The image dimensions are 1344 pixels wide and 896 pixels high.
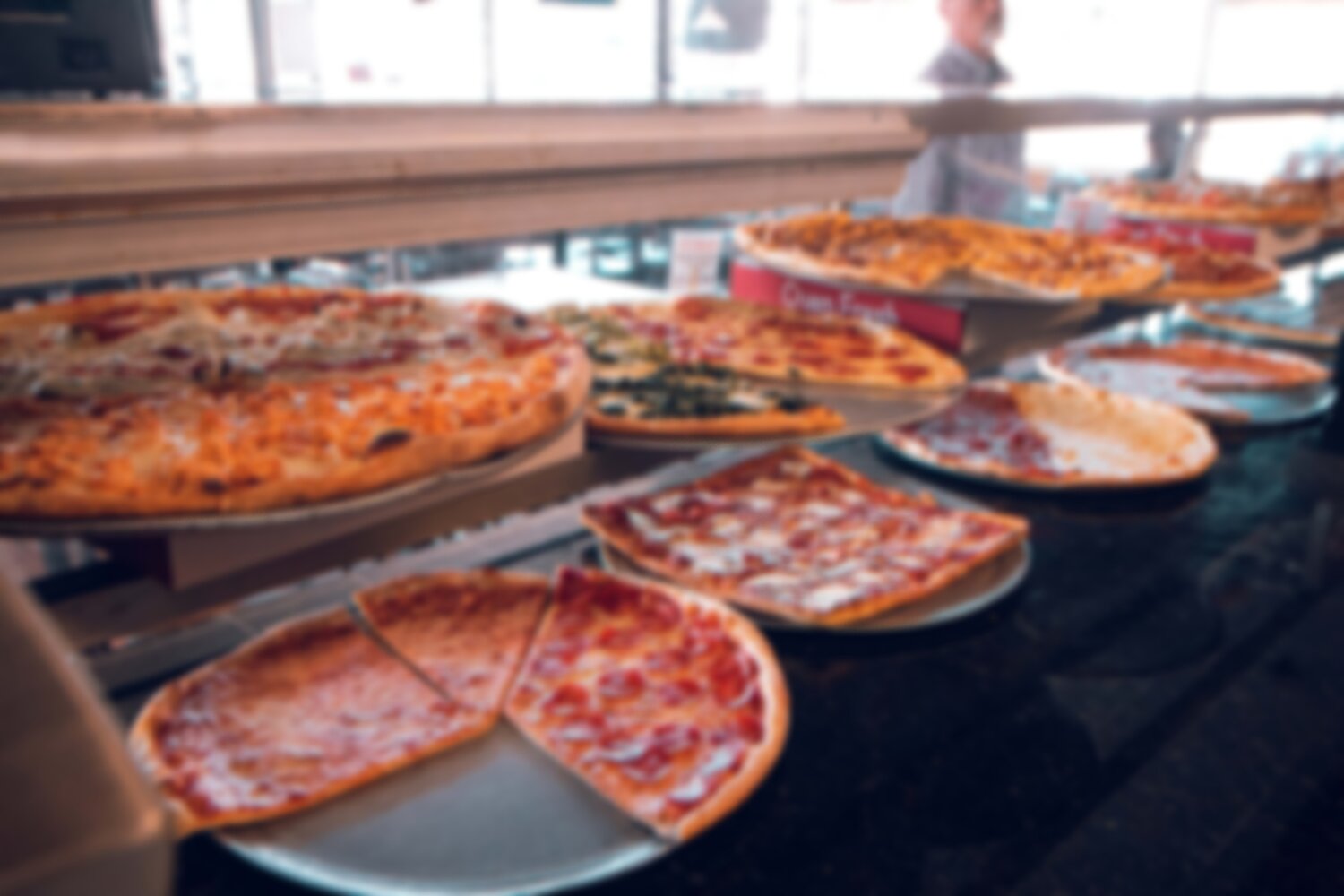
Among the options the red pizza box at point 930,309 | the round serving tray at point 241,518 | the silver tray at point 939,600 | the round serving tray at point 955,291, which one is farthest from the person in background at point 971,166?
the round serving tray at point 241,518

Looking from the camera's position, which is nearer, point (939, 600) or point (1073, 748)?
point (1073, 748)

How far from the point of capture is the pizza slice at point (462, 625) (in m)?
1.69

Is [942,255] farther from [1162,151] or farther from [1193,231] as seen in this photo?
[1162,151]

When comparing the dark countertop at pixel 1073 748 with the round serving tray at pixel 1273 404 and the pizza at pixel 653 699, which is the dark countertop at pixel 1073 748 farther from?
the round serving tray at pixel 1273 404

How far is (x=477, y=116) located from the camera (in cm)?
137

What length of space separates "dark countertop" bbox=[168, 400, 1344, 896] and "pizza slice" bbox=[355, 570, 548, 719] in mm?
276

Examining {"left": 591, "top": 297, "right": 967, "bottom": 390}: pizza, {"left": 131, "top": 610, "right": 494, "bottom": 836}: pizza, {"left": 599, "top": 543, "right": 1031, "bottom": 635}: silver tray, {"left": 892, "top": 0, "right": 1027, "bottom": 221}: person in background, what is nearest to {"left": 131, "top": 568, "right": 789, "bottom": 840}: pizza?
{"left": 131, "top": 610, "right": 494, "bottom": 836}: pizza

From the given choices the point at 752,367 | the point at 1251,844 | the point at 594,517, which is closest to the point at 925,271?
the point at 752,367

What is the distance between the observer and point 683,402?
2.02m

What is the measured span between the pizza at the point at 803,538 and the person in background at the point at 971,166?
8.26ft

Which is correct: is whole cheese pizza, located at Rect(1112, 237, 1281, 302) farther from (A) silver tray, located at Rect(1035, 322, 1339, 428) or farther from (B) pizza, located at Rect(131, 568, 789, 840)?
(B) pizza, located at Rect(131, 568, 789, 840)

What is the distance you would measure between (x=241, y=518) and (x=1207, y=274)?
3411 mm

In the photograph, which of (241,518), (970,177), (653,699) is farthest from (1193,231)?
(241,518)

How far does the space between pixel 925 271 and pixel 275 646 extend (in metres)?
1.86
